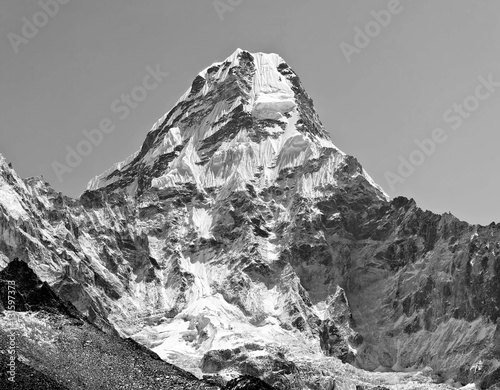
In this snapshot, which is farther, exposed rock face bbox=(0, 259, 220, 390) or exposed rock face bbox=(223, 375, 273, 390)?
exposed rock face bbox=(0, 259, 220, 390)

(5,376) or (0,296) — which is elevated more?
(0,296)

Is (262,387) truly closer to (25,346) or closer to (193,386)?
(193,386)

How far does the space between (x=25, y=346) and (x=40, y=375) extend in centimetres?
1033

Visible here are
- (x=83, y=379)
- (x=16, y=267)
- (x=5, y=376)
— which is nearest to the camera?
(x=5, y=376)

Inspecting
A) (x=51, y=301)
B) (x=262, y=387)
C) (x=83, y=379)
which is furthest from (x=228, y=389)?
(x=51, y=301)

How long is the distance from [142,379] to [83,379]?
22.4 feet

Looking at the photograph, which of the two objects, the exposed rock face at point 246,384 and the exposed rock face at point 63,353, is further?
the exposed rock face at point 63,353

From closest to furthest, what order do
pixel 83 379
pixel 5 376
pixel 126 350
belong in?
pixel 5 376 < pixel 83 379 < pixel 126 350

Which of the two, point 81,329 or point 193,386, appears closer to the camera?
point 193,386

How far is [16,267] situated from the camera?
16850 centimetres

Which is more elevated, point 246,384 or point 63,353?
point 246,384

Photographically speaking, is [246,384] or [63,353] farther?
[63,353]

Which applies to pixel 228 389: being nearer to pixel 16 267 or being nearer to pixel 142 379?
pixel 142 379

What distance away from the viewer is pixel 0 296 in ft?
507
